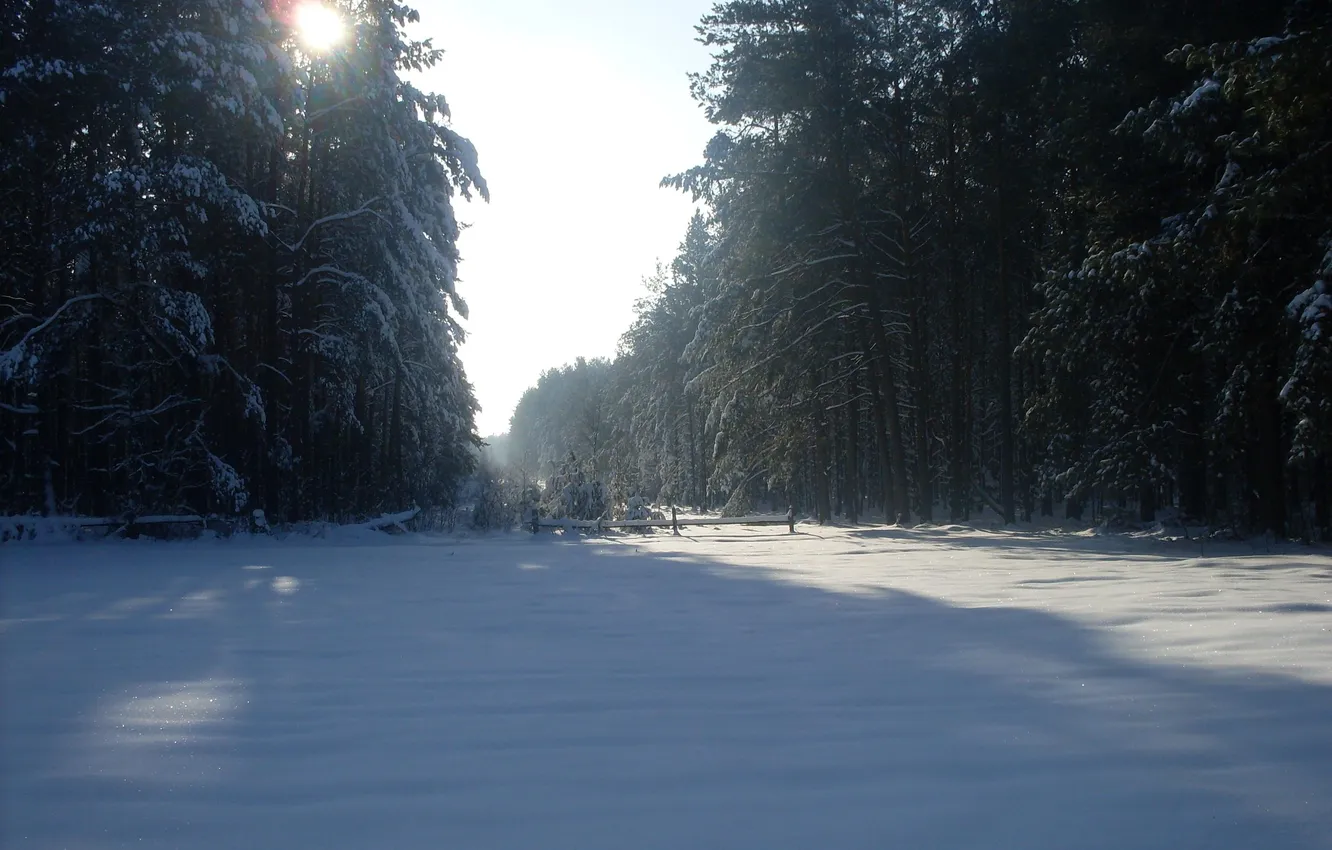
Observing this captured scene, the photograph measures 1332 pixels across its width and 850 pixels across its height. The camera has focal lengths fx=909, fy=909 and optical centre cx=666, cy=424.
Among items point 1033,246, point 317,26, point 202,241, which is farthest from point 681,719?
point 1033,246

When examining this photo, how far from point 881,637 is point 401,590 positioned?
21.1 ft

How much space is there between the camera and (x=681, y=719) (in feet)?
16.6

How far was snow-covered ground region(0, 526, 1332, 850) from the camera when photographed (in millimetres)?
3662

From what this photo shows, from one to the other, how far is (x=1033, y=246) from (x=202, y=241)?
2118cm

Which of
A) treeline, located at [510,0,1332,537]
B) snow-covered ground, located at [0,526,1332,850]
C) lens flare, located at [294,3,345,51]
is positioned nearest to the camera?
snow-covered ground, located at [0,526,1332,850]

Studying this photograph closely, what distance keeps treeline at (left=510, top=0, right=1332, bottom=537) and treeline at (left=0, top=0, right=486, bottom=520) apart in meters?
8.43

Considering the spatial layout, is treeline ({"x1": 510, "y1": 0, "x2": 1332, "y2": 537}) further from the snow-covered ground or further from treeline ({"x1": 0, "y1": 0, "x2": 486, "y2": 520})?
treeline ({"x1": 0, "y1": 0, "x2": 486, "y2": 520})

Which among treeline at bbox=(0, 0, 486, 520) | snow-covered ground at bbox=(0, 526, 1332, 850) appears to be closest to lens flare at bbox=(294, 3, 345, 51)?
treeline at bbox=(0, 0, 486, 520)

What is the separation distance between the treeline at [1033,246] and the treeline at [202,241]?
332 inches

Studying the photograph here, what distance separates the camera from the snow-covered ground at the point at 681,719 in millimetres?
3662

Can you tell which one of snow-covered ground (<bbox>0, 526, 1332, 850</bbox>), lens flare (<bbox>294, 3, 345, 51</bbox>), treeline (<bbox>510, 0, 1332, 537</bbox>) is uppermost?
lens flare (<bbox>294, 3, 345, 51</bbox>)

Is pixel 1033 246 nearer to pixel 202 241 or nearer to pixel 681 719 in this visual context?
pixel 202 241

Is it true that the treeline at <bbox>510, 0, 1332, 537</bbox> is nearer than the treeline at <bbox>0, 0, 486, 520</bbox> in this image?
Yes

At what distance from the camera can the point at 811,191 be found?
82.1 ft
